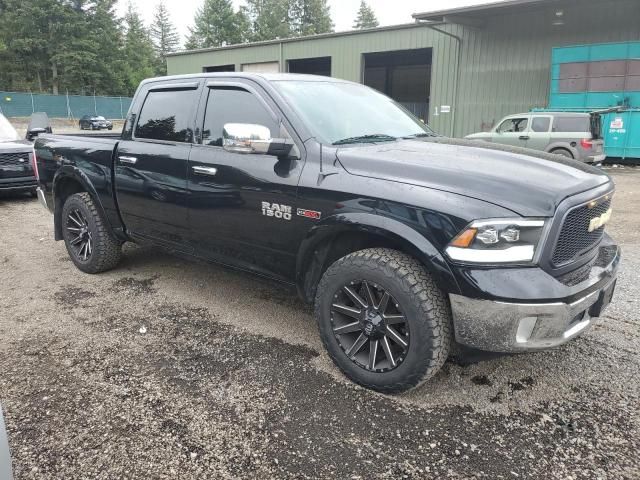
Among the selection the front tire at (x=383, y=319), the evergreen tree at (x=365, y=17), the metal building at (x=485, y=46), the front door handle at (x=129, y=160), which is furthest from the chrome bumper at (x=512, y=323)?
the evergreen tree at (x=365, y=17)

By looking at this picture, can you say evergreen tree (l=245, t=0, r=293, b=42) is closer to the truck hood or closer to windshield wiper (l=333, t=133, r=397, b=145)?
windshield wiper (l=333, t=133, r=397, b=145)

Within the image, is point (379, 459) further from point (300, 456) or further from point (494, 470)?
point (494, 470)

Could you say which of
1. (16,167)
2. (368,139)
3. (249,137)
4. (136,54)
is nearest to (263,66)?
(16,167)

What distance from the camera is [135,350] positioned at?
11.2 ft

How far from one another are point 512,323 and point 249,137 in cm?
181

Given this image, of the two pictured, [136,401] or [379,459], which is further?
[136,401]

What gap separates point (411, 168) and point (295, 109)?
0.98m

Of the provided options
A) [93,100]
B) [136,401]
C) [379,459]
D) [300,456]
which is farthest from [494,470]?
[93,100]

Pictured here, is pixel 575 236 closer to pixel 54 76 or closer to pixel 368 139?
pixel 368 139

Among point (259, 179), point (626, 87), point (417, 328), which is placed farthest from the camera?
point (626, 87)

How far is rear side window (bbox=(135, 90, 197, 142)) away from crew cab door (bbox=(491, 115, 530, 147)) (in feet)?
39.7

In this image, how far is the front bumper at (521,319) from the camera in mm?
2420

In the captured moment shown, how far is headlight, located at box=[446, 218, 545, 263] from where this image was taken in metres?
2.43

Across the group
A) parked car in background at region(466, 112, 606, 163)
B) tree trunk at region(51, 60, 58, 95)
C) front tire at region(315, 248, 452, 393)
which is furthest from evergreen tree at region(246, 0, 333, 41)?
front tire at region(315, 248, 452, 393)
